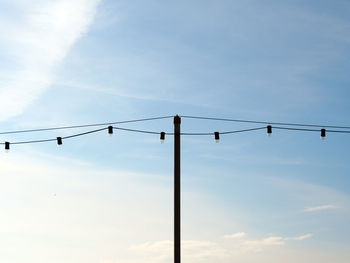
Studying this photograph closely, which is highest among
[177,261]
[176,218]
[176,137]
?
[176,137]

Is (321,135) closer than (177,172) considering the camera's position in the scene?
No

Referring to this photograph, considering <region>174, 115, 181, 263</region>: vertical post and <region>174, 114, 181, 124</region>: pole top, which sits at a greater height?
<region>174, 114, 181, 124</region>: pole top

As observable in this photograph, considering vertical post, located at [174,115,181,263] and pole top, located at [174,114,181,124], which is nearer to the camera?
vertical post, located at [174,115,181,263]

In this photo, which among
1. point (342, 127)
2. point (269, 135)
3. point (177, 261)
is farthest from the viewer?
point (342, 127)

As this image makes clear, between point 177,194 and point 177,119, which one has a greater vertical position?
point 177,119

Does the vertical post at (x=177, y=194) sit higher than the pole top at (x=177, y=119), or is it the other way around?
the pole top at (x=177, y=119)

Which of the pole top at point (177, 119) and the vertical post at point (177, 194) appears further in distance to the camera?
the pole top at point (177, 119)

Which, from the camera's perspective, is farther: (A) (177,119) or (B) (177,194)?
(A) (177,119)

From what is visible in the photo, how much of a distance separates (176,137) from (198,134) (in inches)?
123

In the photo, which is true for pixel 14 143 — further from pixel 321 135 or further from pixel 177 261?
pixel 321 135

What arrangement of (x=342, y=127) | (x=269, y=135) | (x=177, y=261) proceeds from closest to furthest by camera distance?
1. (x=177, y=261)
2. (x=269, y=135)
3. (x=342, y=127)

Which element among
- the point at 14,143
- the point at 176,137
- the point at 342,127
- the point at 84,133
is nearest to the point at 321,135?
the point at 342,127

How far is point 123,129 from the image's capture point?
22.9 meters

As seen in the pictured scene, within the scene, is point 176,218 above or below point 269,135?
below
